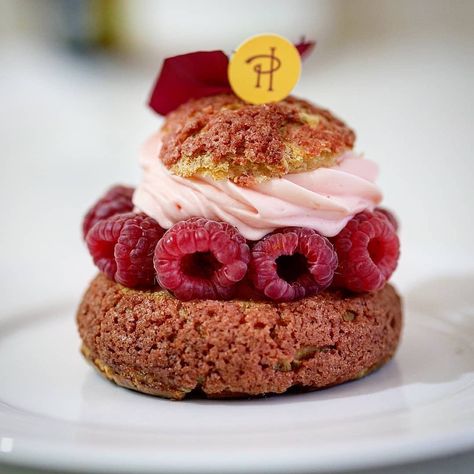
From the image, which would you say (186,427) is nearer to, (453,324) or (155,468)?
(155,468)

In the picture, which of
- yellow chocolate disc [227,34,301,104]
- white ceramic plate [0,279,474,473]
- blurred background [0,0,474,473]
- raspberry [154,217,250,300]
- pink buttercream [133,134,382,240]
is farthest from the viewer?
blurred background [0,0,474,473]

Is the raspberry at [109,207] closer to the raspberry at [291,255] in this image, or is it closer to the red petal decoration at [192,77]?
the red petal decoration at [192,77]

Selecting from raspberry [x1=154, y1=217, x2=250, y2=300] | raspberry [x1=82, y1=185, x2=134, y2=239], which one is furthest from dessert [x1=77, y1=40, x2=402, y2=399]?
raspberry [x1=82, y1=185, x2=134, y2=239]

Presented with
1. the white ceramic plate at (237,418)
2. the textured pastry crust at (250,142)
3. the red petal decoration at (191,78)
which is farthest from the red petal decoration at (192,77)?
the white ceramic plate at (237,418)

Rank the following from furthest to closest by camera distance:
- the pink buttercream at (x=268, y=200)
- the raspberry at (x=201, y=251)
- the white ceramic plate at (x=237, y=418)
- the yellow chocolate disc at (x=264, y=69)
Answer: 1. the yellow chocolate disc at (x=264, y=69)
2. the pink buttercream at (x=268, y=200)
3. the raspberry at (x=201, y=251)
4. the white ceramic plate at (x=237, y=418)

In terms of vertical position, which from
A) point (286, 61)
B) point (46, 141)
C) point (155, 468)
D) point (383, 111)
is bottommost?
point (46, 141)

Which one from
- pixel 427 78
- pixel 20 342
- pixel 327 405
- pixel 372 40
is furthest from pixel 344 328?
pixel 372 40

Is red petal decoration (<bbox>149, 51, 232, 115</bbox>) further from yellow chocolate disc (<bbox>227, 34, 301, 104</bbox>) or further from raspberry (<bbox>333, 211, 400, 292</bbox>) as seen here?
raspberry (<bbox>333, 211, 400, 292</bbox>)
